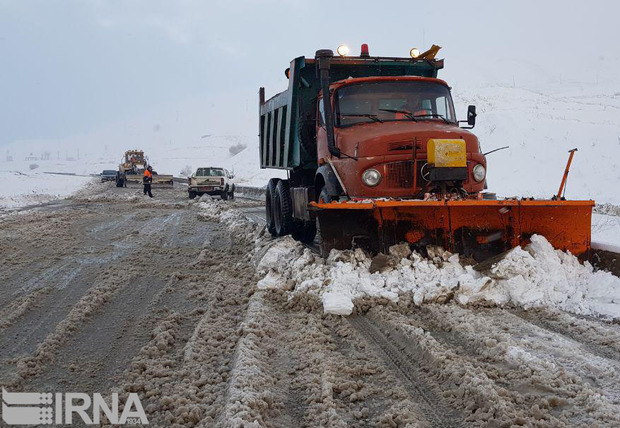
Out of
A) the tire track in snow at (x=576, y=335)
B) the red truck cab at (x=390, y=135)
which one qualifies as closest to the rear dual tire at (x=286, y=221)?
the red truck cab at (x=390, y=135)

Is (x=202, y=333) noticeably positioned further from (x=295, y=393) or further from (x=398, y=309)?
(x=398, y=309)

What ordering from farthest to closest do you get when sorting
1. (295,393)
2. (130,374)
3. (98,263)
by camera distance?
(98,263) < (130,374) < (295,393)

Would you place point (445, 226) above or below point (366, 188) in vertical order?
below

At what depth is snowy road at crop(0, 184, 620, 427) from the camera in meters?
3.08

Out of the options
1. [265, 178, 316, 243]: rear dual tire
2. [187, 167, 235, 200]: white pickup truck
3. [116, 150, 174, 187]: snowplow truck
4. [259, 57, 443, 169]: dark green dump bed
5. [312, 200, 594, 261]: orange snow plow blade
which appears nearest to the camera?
[312, 200, 594, 261]: orange snow plow blade

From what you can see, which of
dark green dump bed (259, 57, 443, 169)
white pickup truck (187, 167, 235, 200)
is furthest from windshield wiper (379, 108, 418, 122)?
white pickup truck (187, 167, 235, 200)

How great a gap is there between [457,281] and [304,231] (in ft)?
14.3

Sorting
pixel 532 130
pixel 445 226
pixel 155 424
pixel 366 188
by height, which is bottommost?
pixel 155 424

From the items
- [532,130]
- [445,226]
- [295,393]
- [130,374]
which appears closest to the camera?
[295,393]

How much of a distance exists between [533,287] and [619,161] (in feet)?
61.7

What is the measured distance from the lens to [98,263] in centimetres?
816

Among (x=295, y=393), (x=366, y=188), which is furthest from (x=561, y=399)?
(x=366, y=188)

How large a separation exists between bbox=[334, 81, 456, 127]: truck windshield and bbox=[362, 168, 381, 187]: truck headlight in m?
1.02

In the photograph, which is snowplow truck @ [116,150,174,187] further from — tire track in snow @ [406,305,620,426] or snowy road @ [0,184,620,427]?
tire track in snow @ [406,305,620,426]
